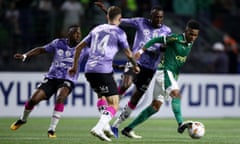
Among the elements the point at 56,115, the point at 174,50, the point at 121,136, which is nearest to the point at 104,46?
the point at 174,50

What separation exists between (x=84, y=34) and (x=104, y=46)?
10774 mm

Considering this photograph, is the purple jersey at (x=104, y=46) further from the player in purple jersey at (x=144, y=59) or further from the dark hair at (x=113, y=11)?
the player in purple jersey at (x=144, y=59)

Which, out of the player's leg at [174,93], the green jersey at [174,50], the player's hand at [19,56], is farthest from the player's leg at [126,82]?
the player's hand at [19,56]

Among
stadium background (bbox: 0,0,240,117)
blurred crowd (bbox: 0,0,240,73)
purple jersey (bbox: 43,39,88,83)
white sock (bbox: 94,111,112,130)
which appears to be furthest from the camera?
blurred crowd (bbox: 0,0,240,73)

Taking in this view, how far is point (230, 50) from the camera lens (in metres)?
26.9

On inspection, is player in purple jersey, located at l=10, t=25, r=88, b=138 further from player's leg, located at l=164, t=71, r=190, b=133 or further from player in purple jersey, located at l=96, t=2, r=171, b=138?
player's leg, located at l=164, t=71, r=190, b=133

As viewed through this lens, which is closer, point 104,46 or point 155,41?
point 104,46

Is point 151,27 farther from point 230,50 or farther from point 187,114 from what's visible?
point 230,50

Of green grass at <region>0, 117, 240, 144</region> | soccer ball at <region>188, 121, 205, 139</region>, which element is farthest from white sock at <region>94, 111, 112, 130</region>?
soccer ball at <region>188, 121, 205, 139</region>

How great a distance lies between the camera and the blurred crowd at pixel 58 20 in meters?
24.6

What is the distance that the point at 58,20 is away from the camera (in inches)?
987

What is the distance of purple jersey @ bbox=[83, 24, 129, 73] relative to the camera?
14.1 metres

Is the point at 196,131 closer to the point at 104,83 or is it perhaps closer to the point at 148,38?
the point at 104,83

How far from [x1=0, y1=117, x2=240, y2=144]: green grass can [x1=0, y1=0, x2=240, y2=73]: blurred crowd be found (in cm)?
250
